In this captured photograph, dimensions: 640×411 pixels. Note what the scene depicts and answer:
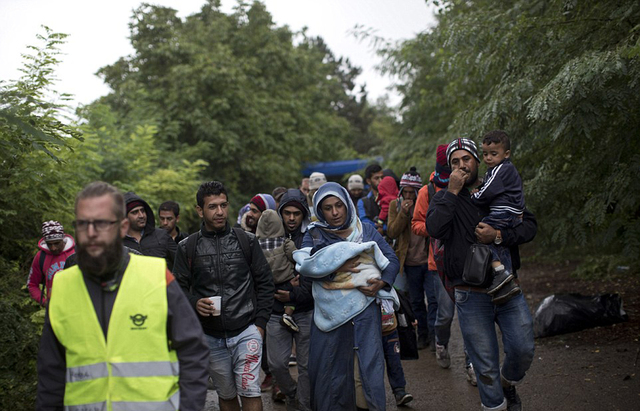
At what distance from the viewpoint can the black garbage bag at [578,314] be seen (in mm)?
8570

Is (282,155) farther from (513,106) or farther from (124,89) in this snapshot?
(513,106)

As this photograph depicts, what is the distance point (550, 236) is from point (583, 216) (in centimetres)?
86

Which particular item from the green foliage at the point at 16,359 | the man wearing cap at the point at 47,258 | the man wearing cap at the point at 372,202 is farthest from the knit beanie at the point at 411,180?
the green foliage at the point at 16,359

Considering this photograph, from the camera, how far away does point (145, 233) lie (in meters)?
6.96

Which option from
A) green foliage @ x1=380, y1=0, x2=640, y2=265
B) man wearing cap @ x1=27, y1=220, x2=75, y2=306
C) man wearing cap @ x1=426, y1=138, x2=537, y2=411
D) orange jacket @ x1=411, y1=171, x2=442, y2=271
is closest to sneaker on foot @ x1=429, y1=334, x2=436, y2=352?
orange jacket @ x1=411, y1=171, x2=442, y2=271

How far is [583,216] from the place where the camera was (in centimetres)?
713

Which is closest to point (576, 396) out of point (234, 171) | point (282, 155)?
point (234, 171)

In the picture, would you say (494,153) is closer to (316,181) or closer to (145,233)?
(145,233)

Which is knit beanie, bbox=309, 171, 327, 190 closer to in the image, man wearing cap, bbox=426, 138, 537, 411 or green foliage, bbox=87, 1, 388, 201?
man wearing cap, bbox=426, 138, 537, 411

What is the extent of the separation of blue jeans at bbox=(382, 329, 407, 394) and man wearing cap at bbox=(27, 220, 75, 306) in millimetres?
3388

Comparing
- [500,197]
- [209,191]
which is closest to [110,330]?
[209,191]

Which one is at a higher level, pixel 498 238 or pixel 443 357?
pixel 498 238

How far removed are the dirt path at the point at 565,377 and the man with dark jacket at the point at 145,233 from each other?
5.96 ft

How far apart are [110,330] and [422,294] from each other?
6.27 metres
